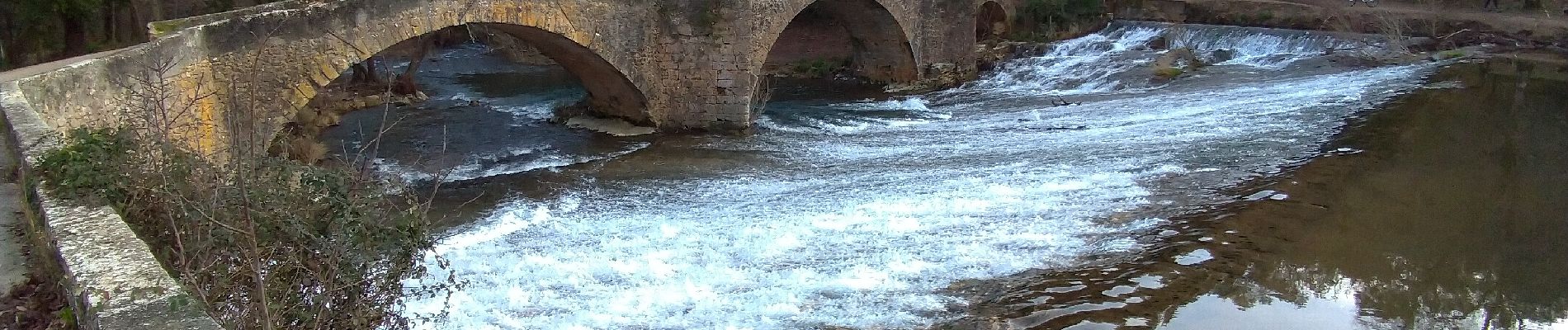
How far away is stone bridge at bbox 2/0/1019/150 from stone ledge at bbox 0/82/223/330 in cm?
69

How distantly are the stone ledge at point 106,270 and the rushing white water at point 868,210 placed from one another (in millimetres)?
2819

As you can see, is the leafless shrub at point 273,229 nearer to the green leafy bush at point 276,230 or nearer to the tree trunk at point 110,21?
the green leafy bush at point 276,230

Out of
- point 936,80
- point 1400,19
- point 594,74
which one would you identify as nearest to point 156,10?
point 594,74

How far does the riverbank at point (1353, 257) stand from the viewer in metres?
7.43

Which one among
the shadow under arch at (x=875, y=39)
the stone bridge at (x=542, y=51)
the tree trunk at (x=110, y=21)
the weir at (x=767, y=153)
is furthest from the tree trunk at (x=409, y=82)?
the tree trunk at (x=110, y=21)

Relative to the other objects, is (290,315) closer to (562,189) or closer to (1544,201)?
(562,189)

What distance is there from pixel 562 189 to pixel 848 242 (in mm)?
3617

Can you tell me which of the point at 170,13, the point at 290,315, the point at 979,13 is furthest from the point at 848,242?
the point at 170,13

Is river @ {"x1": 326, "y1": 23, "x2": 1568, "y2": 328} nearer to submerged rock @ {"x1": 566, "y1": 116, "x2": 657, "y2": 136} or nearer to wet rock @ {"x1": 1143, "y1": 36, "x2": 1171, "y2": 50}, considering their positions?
submerged rock @ {"x1": 566, "y1": 116, "x2": 657, "y2": 136}

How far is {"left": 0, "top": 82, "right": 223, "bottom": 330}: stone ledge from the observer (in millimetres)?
3279

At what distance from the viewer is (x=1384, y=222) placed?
9.33 meters

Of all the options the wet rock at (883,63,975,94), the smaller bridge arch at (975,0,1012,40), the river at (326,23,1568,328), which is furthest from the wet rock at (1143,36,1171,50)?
the smaller bridge arch at (975,0,1012,40)

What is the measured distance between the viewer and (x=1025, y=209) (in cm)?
986

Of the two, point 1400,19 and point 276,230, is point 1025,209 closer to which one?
point 276,230
